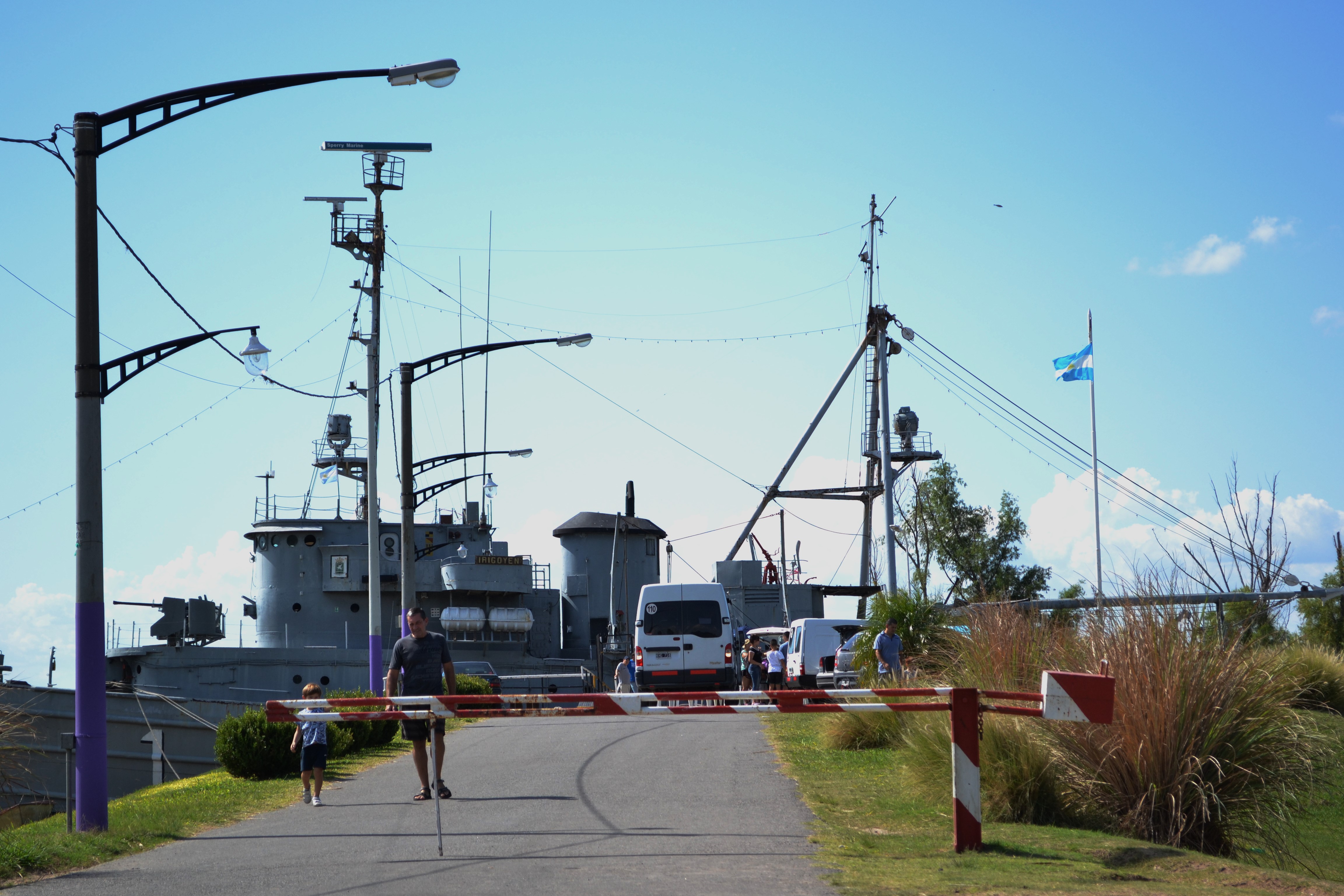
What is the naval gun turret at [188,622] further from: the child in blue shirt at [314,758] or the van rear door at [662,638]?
the child in blue shirt at [314,758]

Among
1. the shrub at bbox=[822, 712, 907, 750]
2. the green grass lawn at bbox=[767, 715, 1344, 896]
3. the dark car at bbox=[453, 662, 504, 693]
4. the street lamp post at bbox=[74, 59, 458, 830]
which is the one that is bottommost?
the dark car at bbox=[453, 662, 504, 693]

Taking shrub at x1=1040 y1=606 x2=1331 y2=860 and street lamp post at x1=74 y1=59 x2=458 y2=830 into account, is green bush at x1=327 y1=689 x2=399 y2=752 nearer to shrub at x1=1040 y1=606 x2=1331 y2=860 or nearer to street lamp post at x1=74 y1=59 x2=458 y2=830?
street lamp post at x1=74 y1=59 x2=458 y2=830

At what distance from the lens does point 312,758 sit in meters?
11.6

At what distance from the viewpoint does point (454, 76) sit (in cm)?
1100

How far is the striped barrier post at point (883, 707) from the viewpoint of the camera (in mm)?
7855

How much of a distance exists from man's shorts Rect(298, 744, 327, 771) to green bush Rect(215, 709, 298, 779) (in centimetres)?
256

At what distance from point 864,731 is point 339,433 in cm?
3005

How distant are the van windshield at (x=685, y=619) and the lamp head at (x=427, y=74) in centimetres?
1846

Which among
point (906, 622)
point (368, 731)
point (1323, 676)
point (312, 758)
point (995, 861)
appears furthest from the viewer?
point (906, 622)

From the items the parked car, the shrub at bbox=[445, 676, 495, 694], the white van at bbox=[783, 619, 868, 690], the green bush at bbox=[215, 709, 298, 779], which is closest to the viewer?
the green bush at bbox=[215, 709, 298, 779]

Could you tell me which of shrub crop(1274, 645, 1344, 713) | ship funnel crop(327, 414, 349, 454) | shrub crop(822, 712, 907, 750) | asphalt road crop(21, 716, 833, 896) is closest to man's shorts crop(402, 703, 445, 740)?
asphalt road crop(21, 716, 833, 896)

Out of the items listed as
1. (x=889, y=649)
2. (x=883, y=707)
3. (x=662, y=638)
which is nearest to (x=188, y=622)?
(x=662, y=638)

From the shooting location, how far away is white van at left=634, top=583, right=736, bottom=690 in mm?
27766

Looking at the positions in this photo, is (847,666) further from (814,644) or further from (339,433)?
(339,433)
